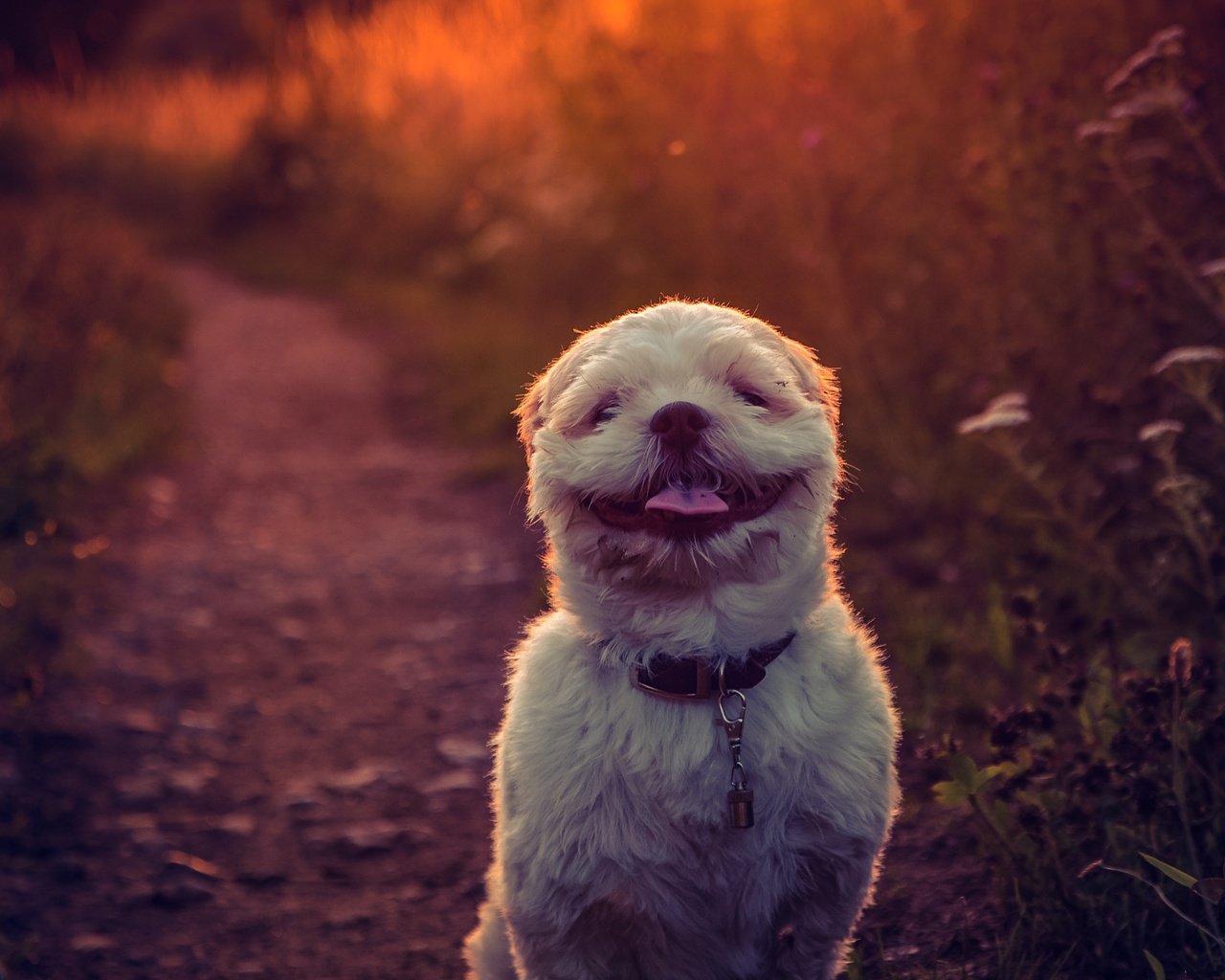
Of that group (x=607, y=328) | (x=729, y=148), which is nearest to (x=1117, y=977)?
(x=607, y=328)

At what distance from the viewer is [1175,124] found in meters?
3.73

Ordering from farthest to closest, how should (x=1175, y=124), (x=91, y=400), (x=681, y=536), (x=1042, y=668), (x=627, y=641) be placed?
(x=91, y=400) → (x=1175, y=124) → (x=1042, y=668) → (x=627, y=641) → (x=681, y=536)

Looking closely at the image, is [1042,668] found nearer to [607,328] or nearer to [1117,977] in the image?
[1117,977]

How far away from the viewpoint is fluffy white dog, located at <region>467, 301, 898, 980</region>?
209cm

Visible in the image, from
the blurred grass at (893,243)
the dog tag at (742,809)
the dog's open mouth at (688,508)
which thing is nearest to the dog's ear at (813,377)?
the dog's open mouth at (688,508)

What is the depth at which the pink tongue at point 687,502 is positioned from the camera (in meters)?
2.01

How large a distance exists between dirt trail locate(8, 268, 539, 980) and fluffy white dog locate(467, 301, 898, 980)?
95 centimetres

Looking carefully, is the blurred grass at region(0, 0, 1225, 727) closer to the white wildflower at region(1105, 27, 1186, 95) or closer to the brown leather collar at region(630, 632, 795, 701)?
the white wildflower at region(1105, 27, 1186, 95)

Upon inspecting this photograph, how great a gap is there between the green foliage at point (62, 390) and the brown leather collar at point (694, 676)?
2.10m

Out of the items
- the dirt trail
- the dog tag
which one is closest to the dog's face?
the dog tag

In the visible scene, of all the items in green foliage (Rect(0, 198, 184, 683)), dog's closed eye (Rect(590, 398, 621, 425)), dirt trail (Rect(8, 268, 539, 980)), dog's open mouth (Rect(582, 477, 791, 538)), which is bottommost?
dirt trail (Rect(8, 268, 539, 980))

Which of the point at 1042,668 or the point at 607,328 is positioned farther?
the point at 1042,668

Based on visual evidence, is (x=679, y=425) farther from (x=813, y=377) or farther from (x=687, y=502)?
(x=813, y=377)

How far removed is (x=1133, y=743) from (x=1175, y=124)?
2.19m
